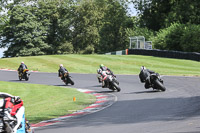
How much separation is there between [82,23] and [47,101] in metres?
61.9

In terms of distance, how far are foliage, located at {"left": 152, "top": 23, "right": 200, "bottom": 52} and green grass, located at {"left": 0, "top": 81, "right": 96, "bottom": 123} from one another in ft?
109

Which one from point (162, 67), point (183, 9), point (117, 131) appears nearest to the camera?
point (117, 131)

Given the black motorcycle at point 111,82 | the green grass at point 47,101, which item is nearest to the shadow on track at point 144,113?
the green grass at point 47,101

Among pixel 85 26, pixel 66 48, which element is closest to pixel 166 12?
pixel 85 26

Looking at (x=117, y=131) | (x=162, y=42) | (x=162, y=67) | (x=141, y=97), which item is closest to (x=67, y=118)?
(x=117, y=131)

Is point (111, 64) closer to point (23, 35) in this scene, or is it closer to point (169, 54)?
point (169, 54)

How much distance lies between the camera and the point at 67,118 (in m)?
12.3

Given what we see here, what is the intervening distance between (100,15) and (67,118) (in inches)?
2863

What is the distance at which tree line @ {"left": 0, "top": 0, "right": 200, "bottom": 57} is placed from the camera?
2664 inches

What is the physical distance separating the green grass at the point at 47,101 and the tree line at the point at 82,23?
137 feet

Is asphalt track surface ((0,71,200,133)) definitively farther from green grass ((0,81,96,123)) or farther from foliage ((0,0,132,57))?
foliage ((0,0,132,57))

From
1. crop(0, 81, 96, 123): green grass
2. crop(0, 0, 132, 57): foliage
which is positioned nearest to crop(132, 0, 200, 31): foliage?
crop(0, 0, 132, 57): foliage

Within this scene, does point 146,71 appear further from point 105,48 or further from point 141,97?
point 105,48

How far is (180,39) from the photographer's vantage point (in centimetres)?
5466
